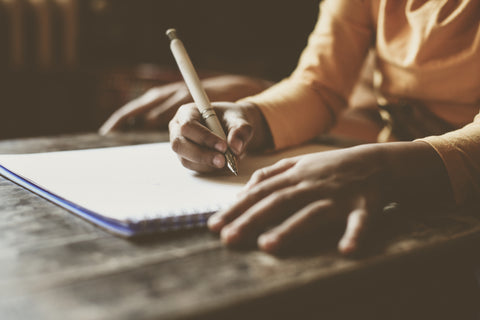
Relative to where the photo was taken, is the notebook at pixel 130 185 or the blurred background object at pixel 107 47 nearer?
the notebook at pixel 130 185

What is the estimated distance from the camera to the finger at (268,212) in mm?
361

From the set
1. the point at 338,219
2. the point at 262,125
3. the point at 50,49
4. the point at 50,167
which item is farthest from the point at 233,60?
the point at 338,219

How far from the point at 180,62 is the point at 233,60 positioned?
5.45 feet

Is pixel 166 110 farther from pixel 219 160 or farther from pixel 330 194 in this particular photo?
pixel 330 194

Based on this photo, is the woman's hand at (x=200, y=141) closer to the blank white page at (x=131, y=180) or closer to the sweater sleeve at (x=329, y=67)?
the blank white page at (x=131, y=180)

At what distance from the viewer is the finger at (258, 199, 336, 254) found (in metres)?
0.35

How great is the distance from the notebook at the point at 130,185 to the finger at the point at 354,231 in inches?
4.5

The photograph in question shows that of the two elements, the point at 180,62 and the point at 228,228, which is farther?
the point at 180,62

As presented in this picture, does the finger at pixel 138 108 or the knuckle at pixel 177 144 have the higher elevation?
the knuckle at pixel 177 144

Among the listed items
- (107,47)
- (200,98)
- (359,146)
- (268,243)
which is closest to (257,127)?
(200,98)

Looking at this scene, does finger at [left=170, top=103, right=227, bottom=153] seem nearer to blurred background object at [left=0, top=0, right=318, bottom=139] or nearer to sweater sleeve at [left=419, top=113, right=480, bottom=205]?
sweater sleeve at [left=419, top=113, right=480, bottom=205]

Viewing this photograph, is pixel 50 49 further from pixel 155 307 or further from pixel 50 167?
pixel 155 307

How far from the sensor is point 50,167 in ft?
1.76

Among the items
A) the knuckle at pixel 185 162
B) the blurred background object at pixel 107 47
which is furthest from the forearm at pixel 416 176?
the blurred background object at pixel 107 47
